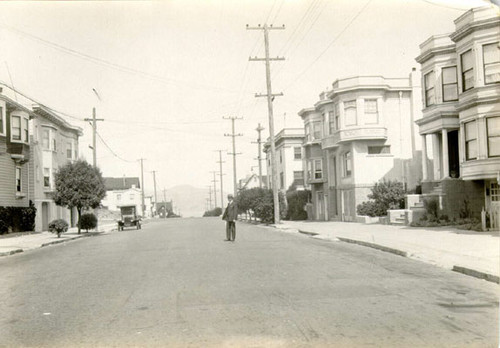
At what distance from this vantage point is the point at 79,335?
6.74 meters

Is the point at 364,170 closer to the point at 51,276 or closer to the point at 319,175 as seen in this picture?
the point at 319,175

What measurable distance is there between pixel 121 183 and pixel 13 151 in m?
88.0

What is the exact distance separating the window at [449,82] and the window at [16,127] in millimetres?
25550

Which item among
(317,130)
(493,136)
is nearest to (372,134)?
(317,130)

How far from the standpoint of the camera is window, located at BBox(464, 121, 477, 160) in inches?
939

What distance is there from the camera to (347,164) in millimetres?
39688

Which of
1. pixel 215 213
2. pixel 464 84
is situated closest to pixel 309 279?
pixel 464 84

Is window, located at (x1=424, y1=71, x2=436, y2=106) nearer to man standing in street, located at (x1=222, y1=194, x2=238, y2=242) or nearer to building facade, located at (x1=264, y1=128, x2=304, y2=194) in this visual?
man standing in street, located at (x1=222, y1=194, x2=238, y2=242)

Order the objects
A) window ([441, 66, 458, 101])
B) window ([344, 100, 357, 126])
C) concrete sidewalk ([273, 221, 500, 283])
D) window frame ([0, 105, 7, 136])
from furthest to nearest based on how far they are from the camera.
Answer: window ([344, 100, 357, 126]) < window frame ([0, 105, 7, 136]) < window ([441, 66, 458, 101]) < concrete sidewalk ([273, 221, 500, 283])

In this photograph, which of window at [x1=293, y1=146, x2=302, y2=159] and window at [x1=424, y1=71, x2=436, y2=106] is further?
window at [x1=293, y1=146, x2=302, y2=159]

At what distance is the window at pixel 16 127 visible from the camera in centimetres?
3547

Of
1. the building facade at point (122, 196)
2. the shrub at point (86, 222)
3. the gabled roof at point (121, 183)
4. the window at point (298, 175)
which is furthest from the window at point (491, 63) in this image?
the gabled roof at point (121, 183)

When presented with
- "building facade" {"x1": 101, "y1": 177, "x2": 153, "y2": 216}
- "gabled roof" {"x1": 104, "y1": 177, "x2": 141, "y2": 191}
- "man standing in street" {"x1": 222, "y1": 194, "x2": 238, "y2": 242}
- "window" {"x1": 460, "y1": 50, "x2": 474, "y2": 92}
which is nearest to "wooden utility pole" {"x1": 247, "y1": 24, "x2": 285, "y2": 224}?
"window" {"x1": 460, "y1": 50, "x2": 474, "y2": 92}

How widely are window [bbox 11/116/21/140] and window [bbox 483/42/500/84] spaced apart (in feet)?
89.9
